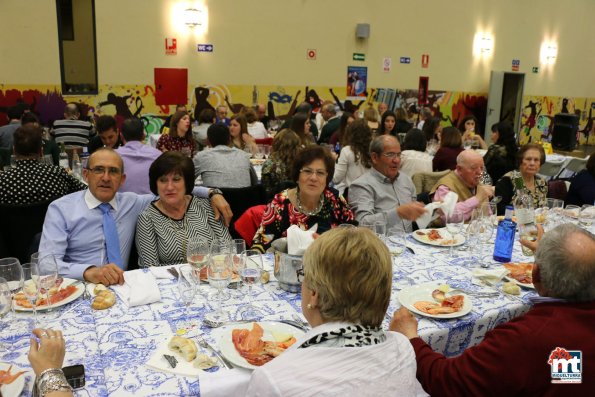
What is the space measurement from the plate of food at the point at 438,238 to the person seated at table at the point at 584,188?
203 centimetres

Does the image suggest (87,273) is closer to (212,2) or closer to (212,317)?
(212,317)

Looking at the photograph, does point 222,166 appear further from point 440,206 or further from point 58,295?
point 58,295

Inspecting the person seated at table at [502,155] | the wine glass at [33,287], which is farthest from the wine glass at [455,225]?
the person seated at table at [502,155]

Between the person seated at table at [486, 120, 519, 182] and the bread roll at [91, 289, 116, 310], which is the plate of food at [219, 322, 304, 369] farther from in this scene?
the person seated at table at [486, 120, 519, 182]

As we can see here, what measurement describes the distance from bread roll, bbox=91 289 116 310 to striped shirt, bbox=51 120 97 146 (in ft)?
20.2

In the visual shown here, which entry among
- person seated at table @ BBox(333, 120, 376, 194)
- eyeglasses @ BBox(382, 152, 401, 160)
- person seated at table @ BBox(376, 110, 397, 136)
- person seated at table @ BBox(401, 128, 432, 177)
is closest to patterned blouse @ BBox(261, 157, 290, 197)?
person seated at table @ BBox(333, 120, 376, 194)

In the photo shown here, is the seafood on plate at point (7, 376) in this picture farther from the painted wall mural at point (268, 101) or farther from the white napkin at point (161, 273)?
the painted wall mural at point (268, 101)

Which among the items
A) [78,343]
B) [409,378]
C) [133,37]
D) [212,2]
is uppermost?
[212,2]

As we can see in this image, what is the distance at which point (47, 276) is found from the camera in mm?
1977

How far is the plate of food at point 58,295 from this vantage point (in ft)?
6.45

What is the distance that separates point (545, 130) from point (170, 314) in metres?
15.8

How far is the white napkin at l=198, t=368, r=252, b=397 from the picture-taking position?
1.57 metres

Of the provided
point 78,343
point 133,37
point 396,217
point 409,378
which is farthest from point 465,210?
point 133,37

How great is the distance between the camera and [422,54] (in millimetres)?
12367
